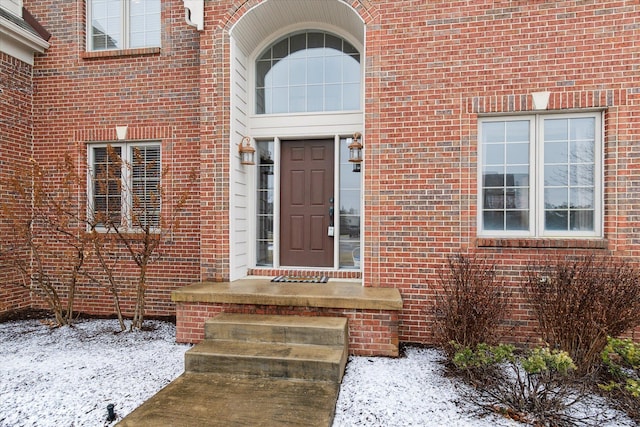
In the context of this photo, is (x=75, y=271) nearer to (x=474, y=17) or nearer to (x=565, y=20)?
(x=474, y=17)

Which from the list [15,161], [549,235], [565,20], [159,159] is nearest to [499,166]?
[549,235]

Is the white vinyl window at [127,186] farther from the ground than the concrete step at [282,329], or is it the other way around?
the white vinyl window at [127,186]

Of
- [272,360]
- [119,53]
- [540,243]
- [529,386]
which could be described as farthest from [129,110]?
[529,386]

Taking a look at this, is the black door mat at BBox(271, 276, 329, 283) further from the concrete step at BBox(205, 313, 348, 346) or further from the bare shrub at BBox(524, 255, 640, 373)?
the bare shrub at BBox(524, 255, 640, 373)

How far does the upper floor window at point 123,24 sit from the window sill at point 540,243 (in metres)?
5.59

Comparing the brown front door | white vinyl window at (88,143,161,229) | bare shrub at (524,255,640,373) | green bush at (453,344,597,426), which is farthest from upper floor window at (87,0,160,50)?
bare shrub at (524,255,640,373)

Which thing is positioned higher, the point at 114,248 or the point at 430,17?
the point at 430,17

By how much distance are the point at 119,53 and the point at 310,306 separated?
4.89m

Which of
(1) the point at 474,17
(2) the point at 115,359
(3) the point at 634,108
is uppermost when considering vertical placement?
(1) the point at 474,17

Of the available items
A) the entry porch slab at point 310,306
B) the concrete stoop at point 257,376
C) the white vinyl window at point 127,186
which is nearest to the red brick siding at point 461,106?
the entry porch slab at point 310,306

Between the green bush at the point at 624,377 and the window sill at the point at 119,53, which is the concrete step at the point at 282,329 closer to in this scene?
the green bush at the point at 624,377

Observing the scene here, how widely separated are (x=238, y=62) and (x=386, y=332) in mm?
4084

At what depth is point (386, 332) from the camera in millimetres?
3988

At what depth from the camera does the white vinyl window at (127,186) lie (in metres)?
5.59
